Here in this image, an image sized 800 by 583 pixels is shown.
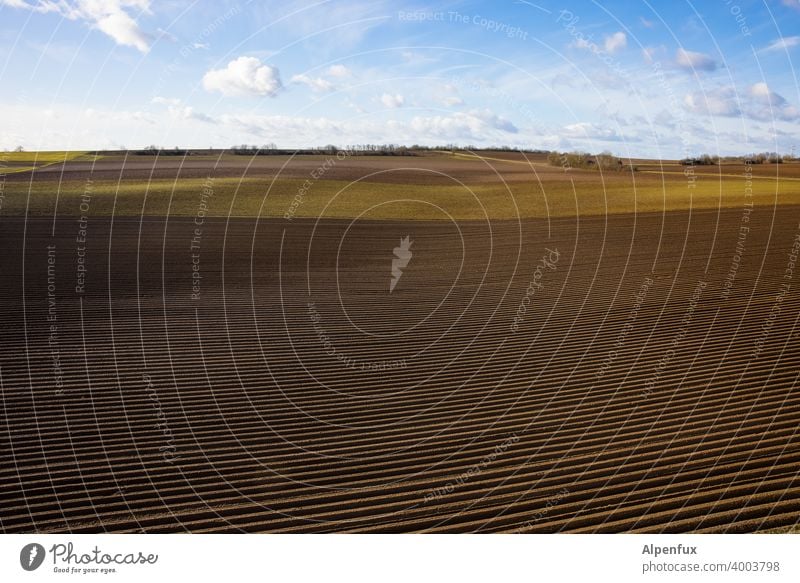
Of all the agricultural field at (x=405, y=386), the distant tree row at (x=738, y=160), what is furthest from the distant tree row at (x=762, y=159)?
the agricultural field at (x=405, y=386)

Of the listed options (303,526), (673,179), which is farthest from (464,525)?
(673,179)

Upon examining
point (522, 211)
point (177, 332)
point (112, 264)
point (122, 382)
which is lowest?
point (122, 382)

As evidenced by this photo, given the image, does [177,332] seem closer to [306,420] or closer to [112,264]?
[306,420]

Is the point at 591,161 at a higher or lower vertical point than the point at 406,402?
higher

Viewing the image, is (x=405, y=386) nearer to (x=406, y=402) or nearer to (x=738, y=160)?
(x=406, y=402)

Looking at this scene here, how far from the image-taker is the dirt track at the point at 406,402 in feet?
24.8

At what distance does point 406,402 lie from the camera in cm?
1102

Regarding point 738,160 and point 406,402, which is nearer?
point 406,402

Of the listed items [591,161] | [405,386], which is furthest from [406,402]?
[591,161]

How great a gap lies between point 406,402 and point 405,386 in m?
0.83

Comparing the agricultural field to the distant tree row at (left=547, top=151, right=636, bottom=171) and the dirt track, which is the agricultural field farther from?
the distant tree row at (left=547, top=151, right=636, bottom=171)

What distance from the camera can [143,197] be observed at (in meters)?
46.4

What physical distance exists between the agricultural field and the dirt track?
46 mm

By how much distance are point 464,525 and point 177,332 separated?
32.7 ft
